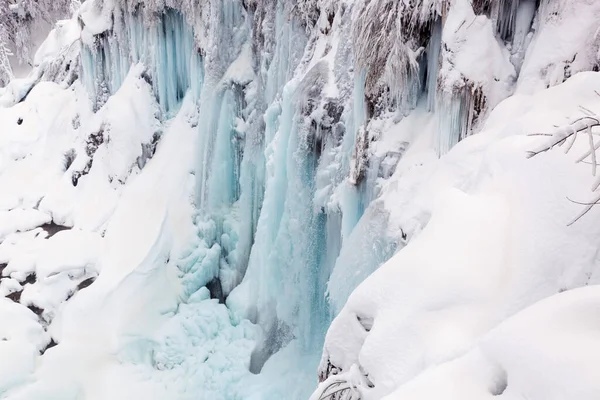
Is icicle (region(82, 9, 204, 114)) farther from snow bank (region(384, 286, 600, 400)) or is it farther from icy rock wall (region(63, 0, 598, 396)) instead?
snow bank (region(384, 286, 600, 400))

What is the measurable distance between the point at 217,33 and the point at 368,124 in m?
5.41

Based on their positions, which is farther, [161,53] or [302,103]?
[161,53]

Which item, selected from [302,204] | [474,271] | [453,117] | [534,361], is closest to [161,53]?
[302,204]

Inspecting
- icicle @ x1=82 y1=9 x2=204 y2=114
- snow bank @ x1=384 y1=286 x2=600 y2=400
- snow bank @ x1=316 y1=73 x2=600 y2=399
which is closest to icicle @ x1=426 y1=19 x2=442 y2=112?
snow bank @ x1=316 y1=73 x2=600 y2=399

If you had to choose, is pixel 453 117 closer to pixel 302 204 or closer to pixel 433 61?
pixel 433 61

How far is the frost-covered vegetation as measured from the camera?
251 cm

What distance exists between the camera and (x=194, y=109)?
11.1 meters

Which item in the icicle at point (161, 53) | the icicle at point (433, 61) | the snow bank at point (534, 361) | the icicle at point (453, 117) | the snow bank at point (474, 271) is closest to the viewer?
the snow bank at point (534, 361)

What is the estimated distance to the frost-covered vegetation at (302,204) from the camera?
98.9 inches

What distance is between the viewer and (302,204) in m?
7.27

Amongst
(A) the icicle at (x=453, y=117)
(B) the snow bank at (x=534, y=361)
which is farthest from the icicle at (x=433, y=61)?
(B) the snow bank at (x=534, y=361)

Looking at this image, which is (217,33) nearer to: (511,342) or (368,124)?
(368,124)

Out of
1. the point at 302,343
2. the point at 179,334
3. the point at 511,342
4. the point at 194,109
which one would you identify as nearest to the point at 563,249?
the point at 511,342

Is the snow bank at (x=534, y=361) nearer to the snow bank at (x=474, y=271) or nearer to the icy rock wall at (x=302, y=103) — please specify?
the snow bank at (x=474, y=271)
